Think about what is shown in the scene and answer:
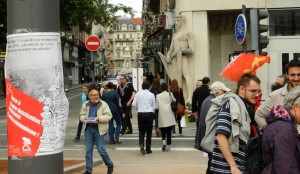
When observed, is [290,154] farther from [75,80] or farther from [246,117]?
[75,80]

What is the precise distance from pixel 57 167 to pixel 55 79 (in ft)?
2.26

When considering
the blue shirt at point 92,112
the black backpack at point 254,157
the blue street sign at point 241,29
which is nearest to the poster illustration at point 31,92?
the black backpack at point 254,157

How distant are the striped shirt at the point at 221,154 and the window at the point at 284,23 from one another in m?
19.4

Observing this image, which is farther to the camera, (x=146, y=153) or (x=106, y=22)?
(x=106, y=22)

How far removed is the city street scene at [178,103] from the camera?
13.5 ft

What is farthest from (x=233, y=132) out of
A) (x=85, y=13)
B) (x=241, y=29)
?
(x=85, y=13)

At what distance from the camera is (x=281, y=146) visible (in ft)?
13.5

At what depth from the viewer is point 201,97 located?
14562mm

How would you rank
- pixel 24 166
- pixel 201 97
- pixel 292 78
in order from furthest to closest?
pixel 201 97 → pixel 292 78 → pixel 24 166

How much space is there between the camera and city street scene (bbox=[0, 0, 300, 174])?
412 cm

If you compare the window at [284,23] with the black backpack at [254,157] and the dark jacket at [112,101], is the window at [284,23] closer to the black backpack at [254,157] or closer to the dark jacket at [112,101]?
the dark jacket at [112,101]

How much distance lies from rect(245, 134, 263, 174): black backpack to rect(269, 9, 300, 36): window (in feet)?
66.1

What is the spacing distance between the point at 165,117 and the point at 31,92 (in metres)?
9.47

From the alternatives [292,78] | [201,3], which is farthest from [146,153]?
[201,3]
